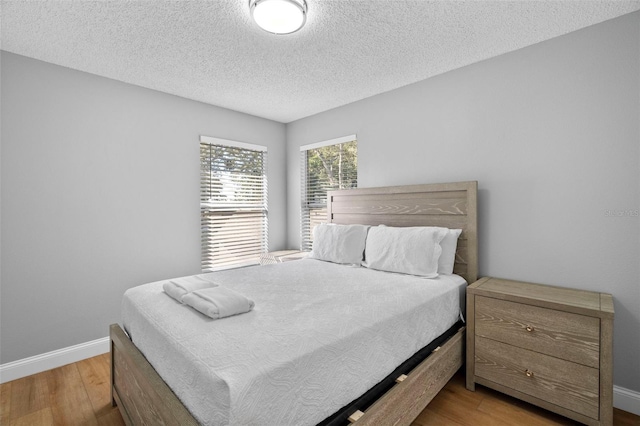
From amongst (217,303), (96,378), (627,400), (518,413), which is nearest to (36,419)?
(96,378)

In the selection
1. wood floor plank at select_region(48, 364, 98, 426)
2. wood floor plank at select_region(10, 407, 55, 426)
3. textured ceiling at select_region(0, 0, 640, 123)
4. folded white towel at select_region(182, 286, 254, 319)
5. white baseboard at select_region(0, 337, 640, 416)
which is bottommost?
wood floor plank at select_region(48, 364, 98, 426)

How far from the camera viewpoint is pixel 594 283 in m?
2.05

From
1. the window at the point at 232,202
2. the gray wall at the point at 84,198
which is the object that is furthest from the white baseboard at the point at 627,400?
the gray wall at the point at 84,198

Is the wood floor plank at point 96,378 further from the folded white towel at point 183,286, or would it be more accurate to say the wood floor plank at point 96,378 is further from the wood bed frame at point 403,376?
the folded white towel at point 183,286

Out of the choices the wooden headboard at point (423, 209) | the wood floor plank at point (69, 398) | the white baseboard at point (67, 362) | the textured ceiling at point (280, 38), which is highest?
the textured ceiling at point (280, 38)

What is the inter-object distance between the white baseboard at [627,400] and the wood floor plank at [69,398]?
3.31 meters

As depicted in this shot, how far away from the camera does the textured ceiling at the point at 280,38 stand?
184 cm

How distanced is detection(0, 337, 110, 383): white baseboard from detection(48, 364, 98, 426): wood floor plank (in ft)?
0.21

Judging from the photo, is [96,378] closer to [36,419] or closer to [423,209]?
[36,419]

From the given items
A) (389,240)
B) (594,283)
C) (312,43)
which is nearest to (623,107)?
(594,283)

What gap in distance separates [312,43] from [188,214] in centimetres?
219

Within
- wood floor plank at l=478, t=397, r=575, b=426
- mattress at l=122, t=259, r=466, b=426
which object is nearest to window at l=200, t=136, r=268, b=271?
mattress at l=122, t=259, r=466, b=426

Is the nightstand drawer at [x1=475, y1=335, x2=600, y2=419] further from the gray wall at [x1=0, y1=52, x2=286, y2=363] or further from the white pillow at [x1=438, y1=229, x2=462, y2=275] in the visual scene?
the gray wall at [x1=0, y1=52, x2=286, y2=363]

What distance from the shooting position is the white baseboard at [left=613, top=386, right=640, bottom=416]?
1912mm
